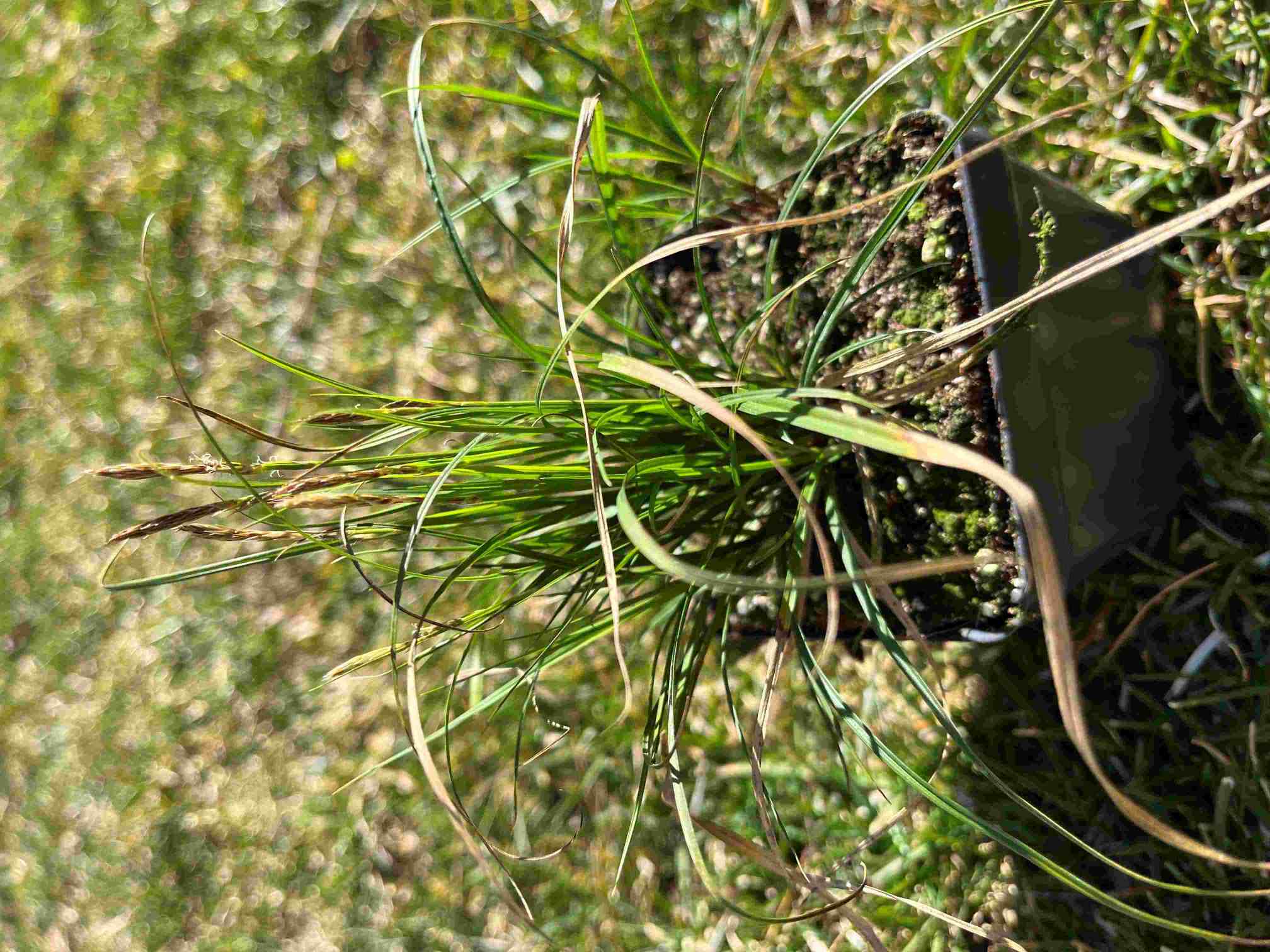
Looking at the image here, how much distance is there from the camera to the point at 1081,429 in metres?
0.58

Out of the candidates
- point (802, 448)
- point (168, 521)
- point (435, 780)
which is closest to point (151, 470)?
point (168, 521)

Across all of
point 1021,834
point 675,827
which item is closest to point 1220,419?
point 1021,834

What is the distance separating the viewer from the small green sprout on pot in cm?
49

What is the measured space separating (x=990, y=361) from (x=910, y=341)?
0.07 metres

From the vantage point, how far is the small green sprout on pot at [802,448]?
49cm

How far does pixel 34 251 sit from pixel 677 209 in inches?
49.2

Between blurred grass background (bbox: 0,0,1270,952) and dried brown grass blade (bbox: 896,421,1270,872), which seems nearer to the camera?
dried brown grass blade (bbox: 896,421,1270,872)

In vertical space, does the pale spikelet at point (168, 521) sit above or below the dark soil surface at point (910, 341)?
above

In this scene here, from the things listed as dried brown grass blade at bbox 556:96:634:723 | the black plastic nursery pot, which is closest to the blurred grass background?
the black plastic nursery pot

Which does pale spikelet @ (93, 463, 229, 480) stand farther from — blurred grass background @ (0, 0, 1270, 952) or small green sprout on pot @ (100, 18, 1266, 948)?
blurred grass background @ (0, 0, 1270, 952)

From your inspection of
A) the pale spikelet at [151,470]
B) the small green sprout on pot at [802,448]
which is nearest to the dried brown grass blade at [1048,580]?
the small green sprout on pot at [802,448]

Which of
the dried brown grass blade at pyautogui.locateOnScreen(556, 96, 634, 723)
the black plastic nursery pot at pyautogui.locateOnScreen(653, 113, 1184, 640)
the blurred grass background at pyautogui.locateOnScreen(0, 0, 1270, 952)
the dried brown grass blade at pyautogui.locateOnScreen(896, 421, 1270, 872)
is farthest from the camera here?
the blurred grass background at pyautogui.locateOnScreen(0, 0, 1270, 952)

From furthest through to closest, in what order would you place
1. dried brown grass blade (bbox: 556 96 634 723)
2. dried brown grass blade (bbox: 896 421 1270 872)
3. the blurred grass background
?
the blurred grass background
dried brown grass blade (bbox: 556 96 634 723)
dried brown grass blade (bbox: 896 421 1270 872)

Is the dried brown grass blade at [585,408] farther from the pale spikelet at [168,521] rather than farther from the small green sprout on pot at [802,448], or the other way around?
the pale spikelet at [168,521]
